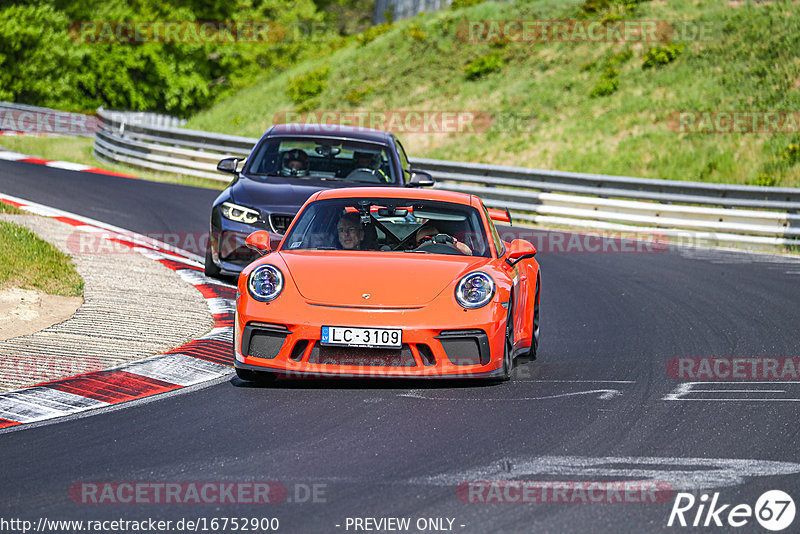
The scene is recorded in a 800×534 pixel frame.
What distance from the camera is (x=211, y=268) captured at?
11.4 metres

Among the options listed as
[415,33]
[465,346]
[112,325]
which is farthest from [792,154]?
[465,346]

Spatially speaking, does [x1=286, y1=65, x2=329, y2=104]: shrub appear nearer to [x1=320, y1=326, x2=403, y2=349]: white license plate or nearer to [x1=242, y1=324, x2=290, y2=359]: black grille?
[x1=242, y1=324, x2=290, y2=359]: black grille

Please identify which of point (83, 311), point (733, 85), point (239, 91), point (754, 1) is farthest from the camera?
point (239, 91)

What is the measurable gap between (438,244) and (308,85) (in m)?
42.9

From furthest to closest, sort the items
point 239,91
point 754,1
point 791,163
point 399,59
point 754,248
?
point 239,91, point 399,59, point 754,1, point 791,163, point 754,248

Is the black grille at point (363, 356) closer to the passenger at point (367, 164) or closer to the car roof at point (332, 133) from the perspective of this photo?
the passenger at point (367, 164)

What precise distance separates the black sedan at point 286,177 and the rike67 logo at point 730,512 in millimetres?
6274

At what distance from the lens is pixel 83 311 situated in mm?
9273

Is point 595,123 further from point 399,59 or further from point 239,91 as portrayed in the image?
point 239,91

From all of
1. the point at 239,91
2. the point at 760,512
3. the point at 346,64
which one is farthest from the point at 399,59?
the point at 760,512

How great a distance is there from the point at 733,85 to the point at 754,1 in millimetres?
7191

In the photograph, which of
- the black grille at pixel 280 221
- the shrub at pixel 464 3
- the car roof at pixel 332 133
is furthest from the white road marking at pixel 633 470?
the shrub at pixel 464 3

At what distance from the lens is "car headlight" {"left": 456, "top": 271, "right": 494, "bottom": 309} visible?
700 cm

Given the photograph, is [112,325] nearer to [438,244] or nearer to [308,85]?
[438,244]
